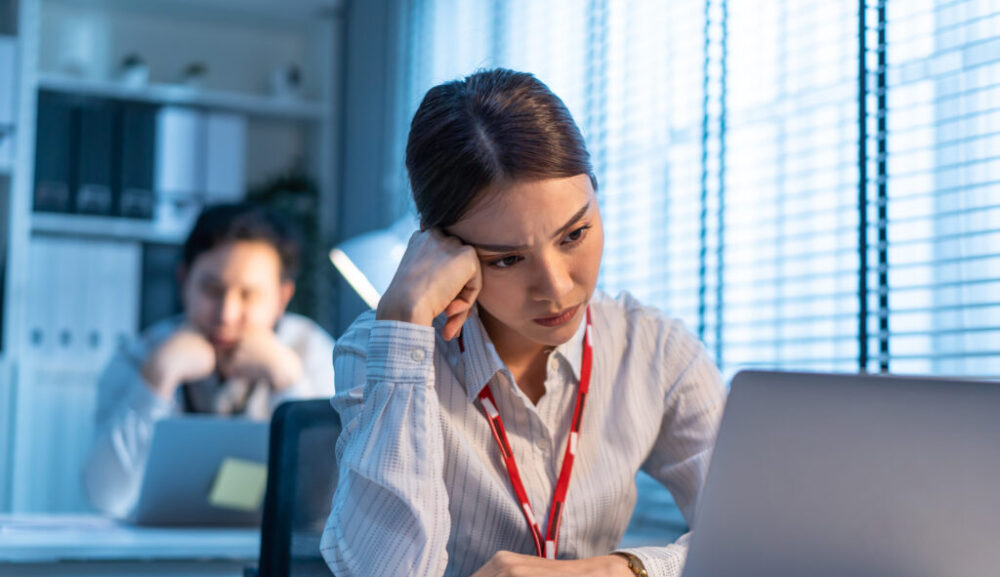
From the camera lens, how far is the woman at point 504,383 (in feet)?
3.66

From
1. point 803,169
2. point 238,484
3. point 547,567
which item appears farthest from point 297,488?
point 803,169

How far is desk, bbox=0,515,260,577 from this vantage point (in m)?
1.60

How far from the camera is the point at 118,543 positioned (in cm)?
164

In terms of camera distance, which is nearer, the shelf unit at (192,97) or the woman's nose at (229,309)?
the woman's nose at (229,309)

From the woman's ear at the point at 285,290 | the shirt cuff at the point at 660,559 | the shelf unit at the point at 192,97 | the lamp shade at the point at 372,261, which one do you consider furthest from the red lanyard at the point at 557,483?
the shelf unit at the point at 192,97

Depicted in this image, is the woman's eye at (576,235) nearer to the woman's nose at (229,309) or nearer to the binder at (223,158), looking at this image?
the woman's nose at (229,309)

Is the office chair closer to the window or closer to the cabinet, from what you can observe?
the window

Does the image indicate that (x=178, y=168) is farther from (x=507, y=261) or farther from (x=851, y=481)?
(x=851, y=481)

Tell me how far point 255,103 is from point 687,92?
207 centimetres

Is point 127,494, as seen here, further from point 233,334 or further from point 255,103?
point 255,103

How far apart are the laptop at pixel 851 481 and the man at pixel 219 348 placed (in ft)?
6.85

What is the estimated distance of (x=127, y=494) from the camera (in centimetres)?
255

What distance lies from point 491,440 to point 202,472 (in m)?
0.87

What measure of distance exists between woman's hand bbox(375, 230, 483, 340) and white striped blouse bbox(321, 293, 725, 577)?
1.0 inches
